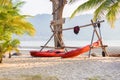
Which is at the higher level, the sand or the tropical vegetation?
the tropical vegetation

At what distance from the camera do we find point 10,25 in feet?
49.3

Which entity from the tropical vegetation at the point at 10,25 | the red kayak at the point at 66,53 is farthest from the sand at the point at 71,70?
the red kayak at the point at 66,53

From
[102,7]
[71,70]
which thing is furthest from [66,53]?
[71,70]

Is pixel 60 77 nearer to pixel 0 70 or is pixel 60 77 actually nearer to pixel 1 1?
pixel 0 70

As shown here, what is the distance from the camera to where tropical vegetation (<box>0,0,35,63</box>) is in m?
14.5

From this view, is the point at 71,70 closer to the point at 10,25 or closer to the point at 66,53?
the point at 10,25

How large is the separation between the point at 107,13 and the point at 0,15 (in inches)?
226

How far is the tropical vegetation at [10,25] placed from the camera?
14.5 meters

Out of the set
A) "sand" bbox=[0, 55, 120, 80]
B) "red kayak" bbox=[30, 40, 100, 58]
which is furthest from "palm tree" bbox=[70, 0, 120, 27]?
"sand" bbox=[0, 55, 120, 80]

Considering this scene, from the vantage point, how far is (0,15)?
14406 millimetres

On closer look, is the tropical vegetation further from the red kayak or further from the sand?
the red kayak

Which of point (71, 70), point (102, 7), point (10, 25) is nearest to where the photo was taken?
point (71, 70)

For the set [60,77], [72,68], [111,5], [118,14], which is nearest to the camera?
[60,77]

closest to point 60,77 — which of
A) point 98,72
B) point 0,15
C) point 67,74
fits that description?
point 67,74
